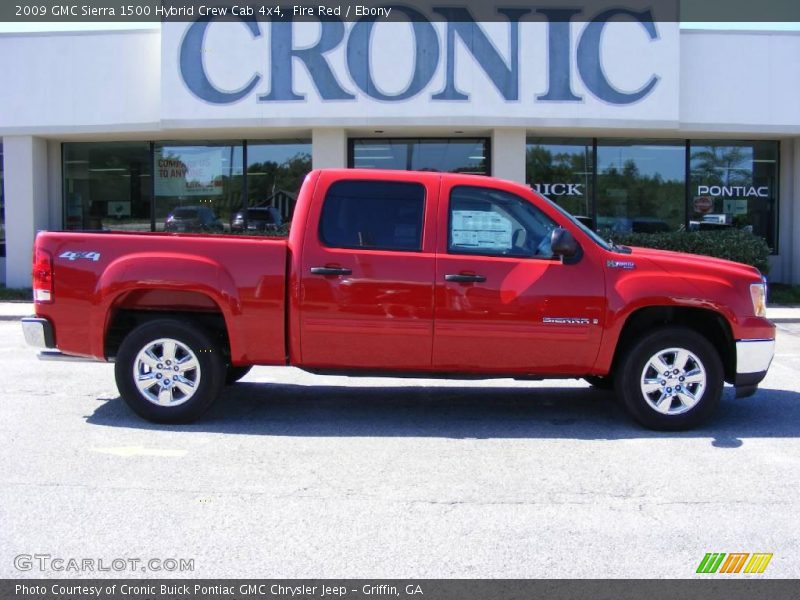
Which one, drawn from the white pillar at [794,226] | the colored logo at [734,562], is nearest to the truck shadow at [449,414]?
the colored logo at [734,562]

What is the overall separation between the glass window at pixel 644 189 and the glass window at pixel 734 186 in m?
0.35

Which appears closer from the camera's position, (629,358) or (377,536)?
(377,536)

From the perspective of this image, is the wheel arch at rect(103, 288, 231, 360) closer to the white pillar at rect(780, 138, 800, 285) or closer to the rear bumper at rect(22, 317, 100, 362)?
the rear bumper at rect(22, 317, 100, 362)

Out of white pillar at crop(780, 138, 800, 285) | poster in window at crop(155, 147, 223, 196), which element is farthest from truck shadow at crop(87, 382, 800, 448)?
white pillar at crop(780, 138, 800, 285)

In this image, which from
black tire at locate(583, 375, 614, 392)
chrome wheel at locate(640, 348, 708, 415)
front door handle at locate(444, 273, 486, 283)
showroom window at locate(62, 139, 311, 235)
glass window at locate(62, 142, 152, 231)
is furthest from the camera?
glass window at locate(62, 142, 152, 231)

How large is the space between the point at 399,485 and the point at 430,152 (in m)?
12.9

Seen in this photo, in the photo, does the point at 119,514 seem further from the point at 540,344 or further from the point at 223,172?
the point at 223,172

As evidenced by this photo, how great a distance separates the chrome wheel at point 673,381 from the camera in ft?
20.4

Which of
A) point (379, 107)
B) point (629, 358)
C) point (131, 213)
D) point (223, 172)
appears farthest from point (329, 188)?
point (131, 213)

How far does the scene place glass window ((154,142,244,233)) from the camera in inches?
695

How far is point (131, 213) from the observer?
1812 cm

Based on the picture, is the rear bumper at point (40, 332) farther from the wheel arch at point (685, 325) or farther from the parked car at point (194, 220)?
the parked car at point (194, 220)

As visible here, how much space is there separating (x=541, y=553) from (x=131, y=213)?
16.0 m

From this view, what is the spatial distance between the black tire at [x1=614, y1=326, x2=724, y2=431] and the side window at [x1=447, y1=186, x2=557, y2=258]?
1086 millimetres
